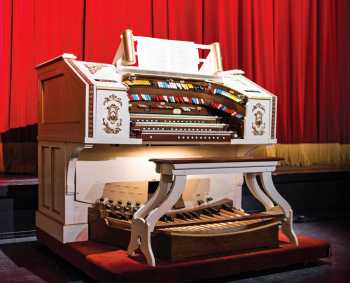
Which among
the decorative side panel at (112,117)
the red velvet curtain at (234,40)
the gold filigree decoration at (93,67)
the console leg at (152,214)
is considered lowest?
the console leg at (152,214)

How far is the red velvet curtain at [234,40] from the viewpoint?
10.9ft

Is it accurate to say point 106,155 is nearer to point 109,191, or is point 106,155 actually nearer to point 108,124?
point 109,191

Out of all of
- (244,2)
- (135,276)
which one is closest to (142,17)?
(244,2)

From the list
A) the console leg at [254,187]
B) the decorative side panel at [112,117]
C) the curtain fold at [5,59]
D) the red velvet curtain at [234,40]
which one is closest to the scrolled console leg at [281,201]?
the console leg at [254,187]

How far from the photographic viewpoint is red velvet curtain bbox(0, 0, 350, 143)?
3311 mm

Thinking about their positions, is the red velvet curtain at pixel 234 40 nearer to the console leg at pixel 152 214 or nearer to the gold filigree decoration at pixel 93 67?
the gold filigree decoration at pixel 93 67

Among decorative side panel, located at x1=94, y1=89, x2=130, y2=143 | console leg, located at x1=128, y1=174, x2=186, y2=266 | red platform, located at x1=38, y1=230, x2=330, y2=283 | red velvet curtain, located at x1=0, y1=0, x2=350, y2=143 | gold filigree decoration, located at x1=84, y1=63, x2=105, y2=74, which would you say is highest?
red velvet curtain, located at x1=0, y1=0, x2=350, y2=143

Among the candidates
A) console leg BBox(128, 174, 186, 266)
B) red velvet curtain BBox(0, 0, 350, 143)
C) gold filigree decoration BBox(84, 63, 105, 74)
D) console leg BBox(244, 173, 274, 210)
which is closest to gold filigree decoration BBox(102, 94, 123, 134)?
gold filigree decoration BBox(84, 63, 105, 74)

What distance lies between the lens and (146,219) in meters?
2.29

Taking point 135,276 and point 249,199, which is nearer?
point 135,276

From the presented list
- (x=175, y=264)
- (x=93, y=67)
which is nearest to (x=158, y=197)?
(x=175, y=264)

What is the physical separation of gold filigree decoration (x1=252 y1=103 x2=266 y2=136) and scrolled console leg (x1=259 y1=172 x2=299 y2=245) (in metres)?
0.44

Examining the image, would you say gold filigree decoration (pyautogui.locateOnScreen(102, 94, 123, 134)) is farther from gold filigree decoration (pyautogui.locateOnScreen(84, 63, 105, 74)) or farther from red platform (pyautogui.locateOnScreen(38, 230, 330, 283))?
red platform (pyautogui.locateOnScreen(38, 230, 330, 283))

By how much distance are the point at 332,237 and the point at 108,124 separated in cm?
180
